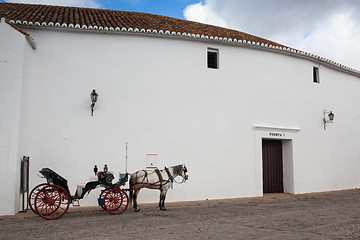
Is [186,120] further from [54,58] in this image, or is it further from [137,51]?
[54,58]

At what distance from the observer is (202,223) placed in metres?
7.39

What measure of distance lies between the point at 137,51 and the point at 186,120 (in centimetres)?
261

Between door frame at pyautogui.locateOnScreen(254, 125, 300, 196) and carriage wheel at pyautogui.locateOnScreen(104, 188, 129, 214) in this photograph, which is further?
door frame at pyautogui.locateOnScreen(254, 125, 300, 196)

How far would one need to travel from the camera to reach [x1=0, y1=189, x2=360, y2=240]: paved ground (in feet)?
20.5

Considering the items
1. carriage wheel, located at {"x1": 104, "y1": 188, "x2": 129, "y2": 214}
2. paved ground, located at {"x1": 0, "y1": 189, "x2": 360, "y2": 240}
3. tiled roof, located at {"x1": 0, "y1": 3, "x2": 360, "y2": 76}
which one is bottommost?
paved ground, located at {"x1": 0, "y1": 189, "x2": 360, "y2": 240}

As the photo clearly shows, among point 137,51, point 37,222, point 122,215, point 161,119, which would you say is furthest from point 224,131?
point 37,222

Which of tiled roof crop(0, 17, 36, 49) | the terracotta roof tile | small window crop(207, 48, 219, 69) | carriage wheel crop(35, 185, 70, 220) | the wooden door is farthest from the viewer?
the wooden door

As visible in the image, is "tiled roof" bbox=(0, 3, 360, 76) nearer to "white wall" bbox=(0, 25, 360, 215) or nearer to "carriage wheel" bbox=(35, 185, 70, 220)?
"white wall" bbox=(0, 25, 360, 215)

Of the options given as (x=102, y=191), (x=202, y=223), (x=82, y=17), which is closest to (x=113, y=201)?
(x=102, y=191)

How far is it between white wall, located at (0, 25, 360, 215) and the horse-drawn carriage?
1432 mm

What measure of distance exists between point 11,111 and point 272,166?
9008 mm

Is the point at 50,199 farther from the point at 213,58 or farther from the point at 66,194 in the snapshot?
the point at 213,58

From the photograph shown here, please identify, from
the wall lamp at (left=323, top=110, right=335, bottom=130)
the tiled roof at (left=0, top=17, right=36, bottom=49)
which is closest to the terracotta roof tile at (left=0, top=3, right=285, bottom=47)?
the tiled roof at (left=0, top=17, right=36, bottom=49)

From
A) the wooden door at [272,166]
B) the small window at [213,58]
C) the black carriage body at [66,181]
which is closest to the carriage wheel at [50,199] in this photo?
the black carriage body at [66,181]
